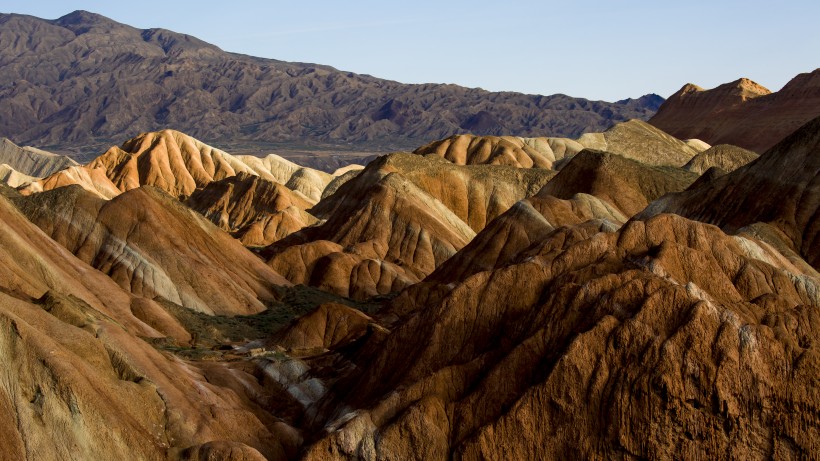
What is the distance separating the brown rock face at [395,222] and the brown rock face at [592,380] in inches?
2535

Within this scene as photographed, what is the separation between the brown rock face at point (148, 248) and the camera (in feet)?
318

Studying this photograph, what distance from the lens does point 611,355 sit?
153 ft

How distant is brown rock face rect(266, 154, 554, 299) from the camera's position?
123250 millimetres

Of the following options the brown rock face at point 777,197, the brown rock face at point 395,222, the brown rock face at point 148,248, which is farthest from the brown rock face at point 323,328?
the brown rock face at point 395,222

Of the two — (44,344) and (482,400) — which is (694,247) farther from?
(44,344)

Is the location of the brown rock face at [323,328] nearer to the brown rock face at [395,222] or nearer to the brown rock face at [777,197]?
the brown rock face at [777,197]

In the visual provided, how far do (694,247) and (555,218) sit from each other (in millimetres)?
59788

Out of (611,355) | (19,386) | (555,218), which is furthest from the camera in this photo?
(555,218)

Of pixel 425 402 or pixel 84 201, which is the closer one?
pixel 425 402

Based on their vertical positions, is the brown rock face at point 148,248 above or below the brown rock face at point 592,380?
below

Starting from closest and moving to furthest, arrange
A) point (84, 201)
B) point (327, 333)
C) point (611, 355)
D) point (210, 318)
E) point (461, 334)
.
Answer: point (611, 355)
point (461, 334)
point (327, 333)
point (210, 318)
point (84, 201)

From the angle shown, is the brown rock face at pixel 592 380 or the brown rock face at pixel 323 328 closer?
the brown rock face at pixel 592 380

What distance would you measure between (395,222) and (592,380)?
325ft

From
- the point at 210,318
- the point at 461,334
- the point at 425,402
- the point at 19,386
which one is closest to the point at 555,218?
the point at 210,318
